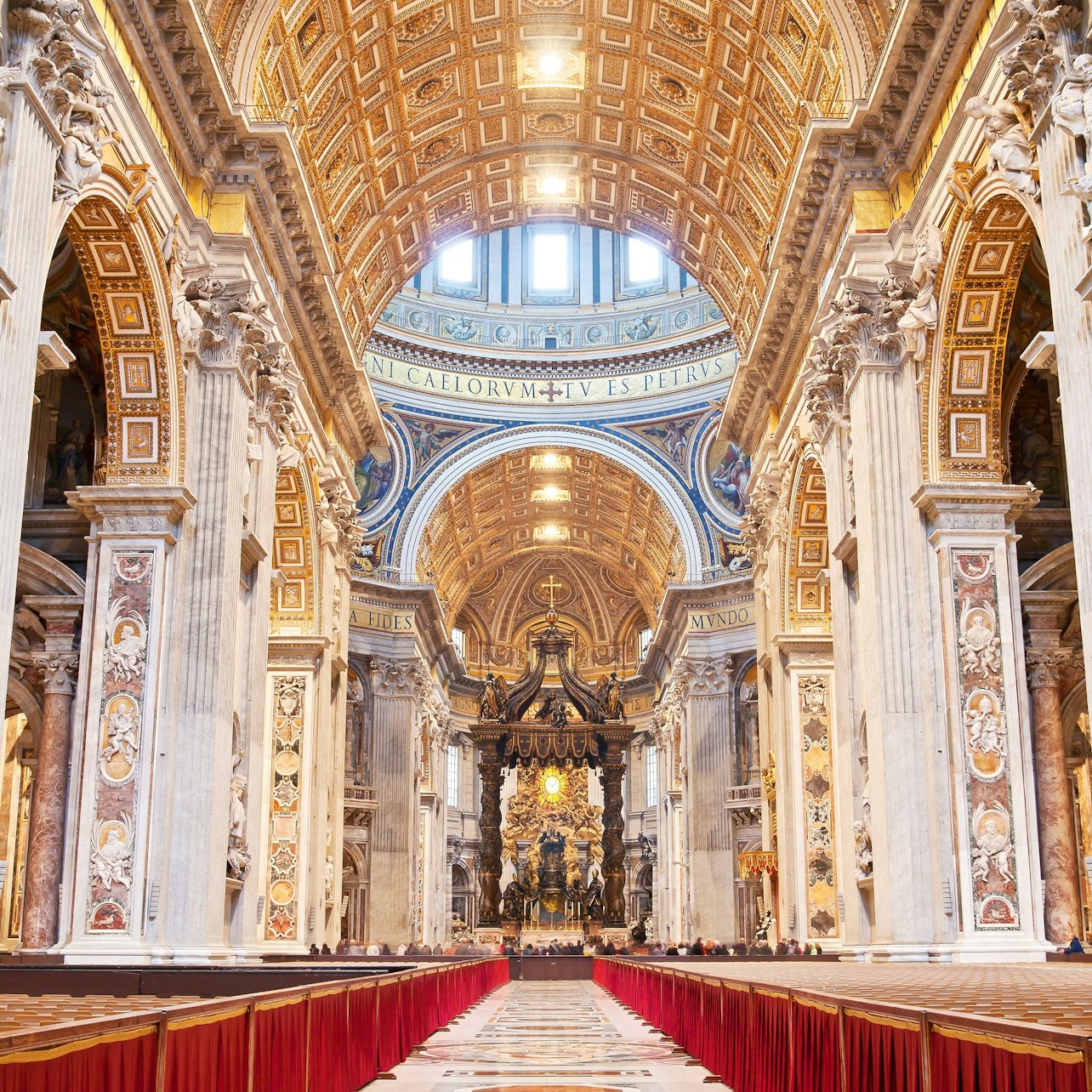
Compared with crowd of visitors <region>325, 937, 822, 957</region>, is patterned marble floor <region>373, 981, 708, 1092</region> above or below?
above

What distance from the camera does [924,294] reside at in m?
13.3

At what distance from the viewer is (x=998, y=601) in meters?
13.0

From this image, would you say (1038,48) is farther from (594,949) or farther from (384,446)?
(594,949)

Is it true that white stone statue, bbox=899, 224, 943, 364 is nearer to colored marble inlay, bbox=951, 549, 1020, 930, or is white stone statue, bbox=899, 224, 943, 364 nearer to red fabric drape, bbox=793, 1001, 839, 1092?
colored marble inlay, bbox=951, 549, 1020, 930

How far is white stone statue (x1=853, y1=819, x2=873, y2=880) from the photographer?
47.1 feet

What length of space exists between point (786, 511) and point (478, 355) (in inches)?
676

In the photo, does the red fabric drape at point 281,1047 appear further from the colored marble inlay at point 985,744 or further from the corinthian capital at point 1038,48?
the colored marble inlay at point 985,744

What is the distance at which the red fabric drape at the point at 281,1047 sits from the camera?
15.7ft

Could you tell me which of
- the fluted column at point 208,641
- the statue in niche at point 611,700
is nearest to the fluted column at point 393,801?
the statue in niche at point 611,700

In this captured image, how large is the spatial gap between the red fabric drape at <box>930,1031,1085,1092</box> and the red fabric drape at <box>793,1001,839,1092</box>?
1.11 meters

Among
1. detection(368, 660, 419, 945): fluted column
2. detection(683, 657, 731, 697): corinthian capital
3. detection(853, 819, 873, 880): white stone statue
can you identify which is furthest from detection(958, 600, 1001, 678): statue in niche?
detection(368, 660, 419, 945): fluted column

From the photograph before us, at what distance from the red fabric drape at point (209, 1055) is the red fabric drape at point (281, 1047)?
0.61 feet

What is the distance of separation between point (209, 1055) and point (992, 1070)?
225 cm

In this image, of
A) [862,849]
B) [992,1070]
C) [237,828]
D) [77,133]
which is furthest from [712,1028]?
[237,828]
